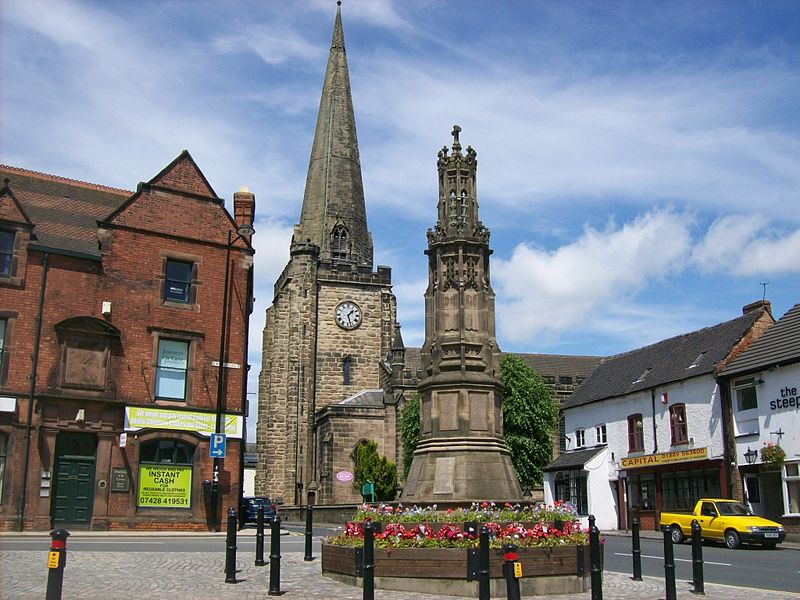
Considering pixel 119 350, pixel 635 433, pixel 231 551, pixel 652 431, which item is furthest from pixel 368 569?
pixel 635 433

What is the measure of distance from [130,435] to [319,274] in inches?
1258

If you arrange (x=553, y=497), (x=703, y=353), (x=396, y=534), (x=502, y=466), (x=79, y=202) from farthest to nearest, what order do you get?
(x=553, y=497) → (x=703, y=353) → (x=79, y=202) → (x=502, y=466) → (x=396, y=534)

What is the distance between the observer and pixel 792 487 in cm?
2744

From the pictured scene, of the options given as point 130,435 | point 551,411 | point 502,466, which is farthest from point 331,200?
point 502,466

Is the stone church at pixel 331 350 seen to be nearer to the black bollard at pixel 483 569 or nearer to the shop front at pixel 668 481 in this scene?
the shop front at pixel 668 481

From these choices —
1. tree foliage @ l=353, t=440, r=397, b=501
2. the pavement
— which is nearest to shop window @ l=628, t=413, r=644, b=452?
tree foliage @ l=353, t=440, r=397, b=501

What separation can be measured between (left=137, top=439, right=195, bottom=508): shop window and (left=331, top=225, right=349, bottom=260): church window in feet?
108

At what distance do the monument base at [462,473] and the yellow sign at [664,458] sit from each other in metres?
20.0

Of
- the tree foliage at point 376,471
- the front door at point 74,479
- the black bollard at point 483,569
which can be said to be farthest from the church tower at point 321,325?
the black bollard at point 483,569

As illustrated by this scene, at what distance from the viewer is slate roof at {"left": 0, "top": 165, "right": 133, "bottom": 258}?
25.8 meters

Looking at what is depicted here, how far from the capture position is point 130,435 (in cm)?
2505

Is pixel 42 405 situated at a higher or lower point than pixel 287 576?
higher

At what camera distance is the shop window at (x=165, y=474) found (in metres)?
25.2

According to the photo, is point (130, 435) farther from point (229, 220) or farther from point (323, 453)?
point (323, 453)
